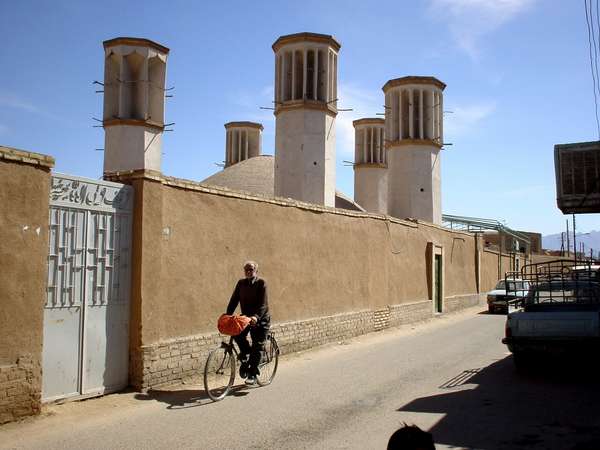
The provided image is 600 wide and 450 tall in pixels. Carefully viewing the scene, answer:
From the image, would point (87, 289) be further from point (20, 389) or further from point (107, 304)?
point (20, 389)

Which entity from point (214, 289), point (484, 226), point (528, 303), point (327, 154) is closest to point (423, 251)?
point (327, 154)

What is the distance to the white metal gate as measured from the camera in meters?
6.85

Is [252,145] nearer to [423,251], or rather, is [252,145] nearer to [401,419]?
[423,251]

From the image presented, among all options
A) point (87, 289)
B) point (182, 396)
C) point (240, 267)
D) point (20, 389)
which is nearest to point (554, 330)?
point (240, 267)

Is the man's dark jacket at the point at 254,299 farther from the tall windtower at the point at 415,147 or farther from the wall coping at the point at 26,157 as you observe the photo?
the tall windtower at the point at 415,147

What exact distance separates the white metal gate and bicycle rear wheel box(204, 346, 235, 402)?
3.90 ft

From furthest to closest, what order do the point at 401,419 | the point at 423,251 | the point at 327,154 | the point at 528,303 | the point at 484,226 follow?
the point at 484,226 < the point at 327,154 < the point at 423,251 < the point at 528,303 < the point at 401,419

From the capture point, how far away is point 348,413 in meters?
6.78

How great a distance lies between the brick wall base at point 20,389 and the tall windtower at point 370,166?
1509 inches

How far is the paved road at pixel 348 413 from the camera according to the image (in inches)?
224

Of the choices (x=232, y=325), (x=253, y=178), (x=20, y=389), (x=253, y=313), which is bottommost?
(x=20, y=389)

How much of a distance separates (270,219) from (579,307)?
548 cm

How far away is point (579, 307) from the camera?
9141mm

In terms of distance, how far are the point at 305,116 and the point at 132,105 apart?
8.61m
